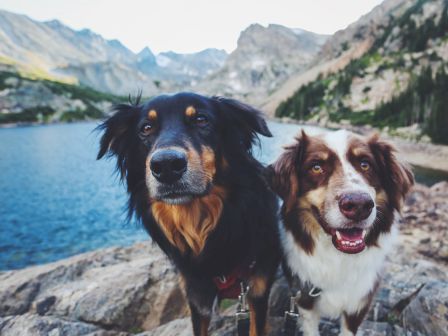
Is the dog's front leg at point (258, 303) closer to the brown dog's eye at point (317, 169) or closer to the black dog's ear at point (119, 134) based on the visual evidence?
the brown dog's eye at point (317, 169)

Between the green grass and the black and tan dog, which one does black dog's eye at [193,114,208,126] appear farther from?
the green grass

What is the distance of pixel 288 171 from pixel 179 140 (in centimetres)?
135

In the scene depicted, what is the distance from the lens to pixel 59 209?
24875mm

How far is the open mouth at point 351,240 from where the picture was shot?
3.32 m

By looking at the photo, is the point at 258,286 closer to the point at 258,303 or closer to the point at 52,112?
the point at 258,303

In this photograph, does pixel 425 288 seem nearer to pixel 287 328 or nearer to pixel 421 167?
pixel 287 328

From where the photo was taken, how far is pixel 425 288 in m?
4.95

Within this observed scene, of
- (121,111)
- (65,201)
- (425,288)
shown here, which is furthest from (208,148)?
(65,201)

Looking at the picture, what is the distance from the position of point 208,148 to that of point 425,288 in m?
4.07

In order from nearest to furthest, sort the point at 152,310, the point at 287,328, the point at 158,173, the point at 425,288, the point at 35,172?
the point at 158,173, the point at 287,328, the point at 425,288, the point at 152,310, the point at 35,172

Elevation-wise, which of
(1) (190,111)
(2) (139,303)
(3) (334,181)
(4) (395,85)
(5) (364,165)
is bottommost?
(2) (139,303)

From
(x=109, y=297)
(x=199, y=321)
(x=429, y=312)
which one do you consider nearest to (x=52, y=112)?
(x=109, y=297)

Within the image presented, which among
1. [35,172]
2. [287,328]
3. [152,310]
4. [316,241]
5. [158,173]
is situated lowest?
[35,172]

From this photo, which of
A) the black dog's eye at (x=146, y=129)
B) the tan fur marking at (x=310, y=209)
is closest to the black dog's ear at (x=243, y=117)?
the black dog's eye at (x=146, y=129)
